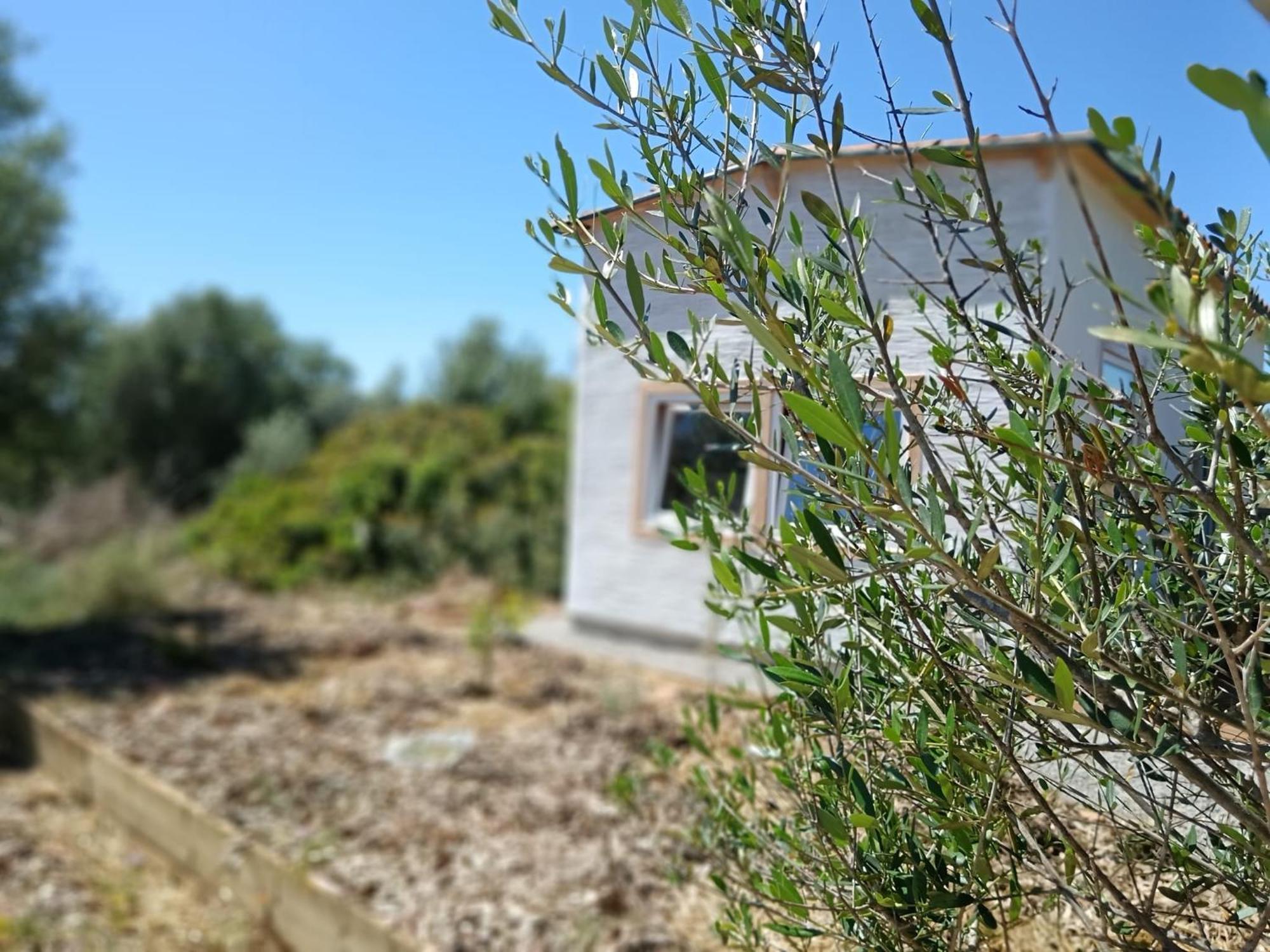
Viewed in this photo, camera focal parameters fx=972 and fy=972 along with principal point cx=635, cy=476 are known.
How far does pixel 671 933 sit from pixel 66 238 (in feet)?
32.1

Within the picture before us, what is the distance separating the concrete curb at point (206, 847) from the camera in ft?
10.6

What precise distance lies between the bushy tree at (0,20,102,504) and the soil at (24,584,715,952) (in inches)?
112

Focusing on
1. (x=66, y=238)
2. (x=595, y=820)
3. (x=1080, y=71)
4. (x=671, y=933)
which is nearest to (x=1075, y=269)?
(x=1080, y=71)

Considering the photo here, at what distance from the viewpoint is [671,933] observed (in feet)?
8.65

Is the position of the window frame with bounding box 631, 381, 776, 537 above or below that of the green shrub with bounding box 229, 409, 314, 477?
above

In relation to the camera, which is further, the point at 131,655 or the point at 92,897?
the point at 131,655

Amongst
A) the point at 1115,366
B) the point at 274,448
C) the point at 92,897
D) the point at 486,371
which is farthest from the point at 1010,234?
the point at 486,371

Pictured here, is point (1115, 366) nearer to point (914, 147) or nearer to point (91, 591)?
point (914, 147)

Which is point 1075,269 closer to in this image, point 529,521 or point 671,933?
point 671,933

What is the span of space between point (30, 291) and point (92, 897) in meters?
7.55

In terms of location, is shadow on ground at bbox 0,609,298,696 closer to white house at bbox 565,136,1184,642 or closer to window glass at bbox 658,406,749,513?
window glass at bbox 658,406,749,513

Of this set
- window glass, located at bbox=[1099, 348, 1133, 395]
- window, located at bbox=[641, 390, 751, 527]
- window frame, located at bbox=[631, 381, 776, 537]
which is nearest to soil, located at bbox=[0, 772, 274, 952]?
window frame, located at bbox=[631, 381, 776, 537]

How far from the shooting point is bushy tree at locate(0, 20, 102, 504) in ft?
30.2

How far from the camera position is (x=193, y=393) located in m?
22.2
